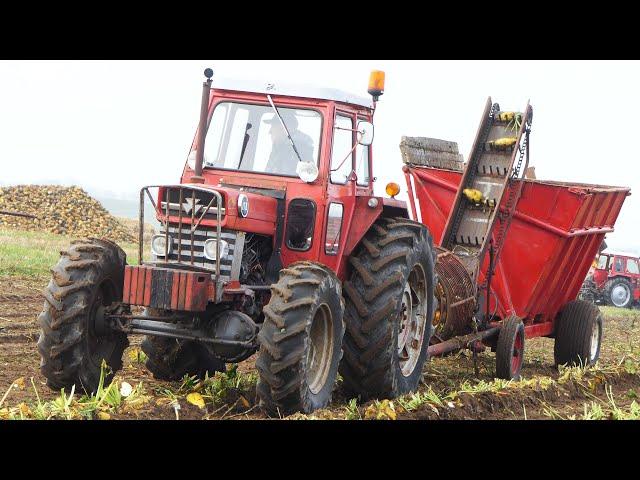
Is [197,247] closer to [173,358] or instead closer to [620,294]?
[173,358]

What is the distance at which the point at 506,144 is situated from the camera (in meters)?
12.5

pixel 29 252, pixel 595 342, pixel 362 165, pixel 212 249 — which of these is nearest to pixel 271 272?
pixel 212 249

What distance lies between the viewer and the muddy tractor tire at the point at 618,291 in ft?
103

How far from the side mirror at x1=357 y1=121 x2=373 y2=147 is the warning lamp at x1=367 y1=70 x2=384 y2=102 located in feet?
2.03

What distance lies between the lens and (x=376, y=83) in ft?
29.9

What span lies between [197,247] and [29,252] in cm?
1426

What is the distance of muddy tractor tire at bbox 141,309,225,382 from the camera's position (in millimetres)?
8922

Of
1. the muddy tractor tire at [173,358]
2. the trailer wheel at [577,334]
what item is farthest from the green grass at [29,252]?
the trailer wheel at [577,334]

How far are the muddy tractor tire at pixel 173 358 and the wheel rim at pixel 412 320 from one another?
6.01 ft

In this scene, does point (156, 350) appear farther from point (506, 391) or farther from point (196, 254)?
point (506, 391)

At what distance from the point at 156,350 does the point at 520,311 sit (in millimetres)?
5338

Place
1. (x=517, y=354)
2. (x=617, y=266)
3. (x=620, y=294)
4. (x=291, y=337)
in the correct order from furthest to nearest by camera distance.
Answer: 1. (x=617, y=266)
2. (x=620, y=294)
3. (x=517, y=354)
4. (x=291, y=337)

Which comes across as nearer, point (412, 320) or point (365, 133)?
point (365, 133)

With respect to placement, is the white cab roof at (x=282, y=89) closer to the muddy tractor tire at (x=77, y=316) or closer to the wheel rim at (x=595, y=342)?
the muddy tractor tire at (x=77, y=316)
